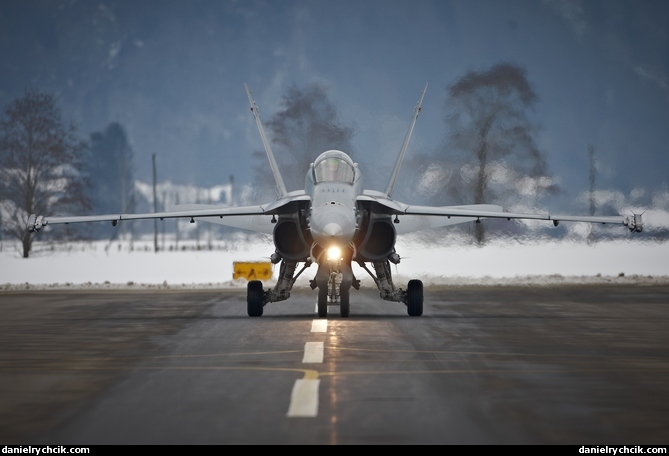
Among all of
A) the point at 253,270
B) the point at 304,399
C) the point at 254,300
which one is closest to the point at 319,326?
the point at 254,300

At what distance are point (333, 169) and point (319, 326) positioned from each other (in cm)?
368

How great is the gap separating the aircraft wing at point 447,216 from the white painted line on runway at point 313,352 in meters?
6.58

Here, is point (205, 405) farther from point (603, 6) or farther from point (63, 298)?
point (603, 6)

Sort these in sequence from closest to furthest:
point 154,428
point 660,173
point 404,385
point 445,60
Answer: point 154,428
point 404,385
point 660,173
point 445,60

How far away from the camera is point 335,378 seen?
34.8 ft

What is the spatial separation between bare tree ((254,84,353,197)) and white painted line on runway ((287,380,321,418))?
38.1 meters

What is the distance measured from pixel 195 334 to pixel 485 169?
1263 inches

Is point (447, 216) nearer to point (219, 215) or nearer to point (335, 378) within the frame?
point (219, 215)

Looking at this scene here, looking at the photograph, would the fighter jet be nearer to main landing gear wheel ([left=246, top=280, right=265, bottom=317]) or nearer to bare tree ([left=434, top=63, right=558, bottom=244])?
main landing gear wheel ([left=246, top=280, right=265, bottom=317])

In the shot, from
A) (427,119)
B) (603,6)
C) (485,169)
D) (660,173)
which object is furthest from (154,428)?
(603,6)

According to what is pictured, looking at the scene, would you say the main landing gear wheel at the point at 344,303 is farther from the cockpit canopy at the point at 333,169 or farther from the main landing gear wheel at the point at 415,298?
the cockpit canopy at the point at 333,169

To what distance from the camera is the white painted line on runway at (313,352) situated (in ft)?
40.4

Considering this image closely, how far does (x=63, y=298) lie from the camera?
26.7 metres
